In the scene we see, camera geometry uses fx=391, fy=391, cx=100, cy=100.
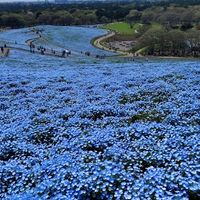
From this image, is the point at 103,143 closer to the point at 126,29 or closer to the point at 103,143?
the point at 103,143

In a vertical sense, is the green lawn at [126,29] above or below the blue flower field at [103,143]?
below

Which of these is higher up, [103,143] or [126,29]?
[103,143]

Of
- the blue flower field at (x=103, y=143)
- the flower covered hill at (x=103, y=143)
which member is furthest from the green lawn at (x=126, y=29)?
the flower covered hill at (x=103, y=143)

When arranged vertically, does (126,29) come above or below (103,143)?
below

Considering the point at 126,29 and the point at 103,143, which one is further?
the point at 126,29

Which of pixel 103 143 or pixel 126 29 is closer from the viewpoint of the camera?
pixel 103 143

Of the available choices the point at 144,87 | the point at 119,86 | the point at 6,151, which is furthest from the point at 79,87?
the point at 6,151

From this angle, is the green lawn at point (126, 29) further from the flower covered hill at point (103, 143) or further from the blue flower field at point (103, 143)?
the flower covered hill at point (103, 143)

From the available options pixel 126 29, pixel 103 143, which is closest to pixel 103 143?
pixel 103 143
